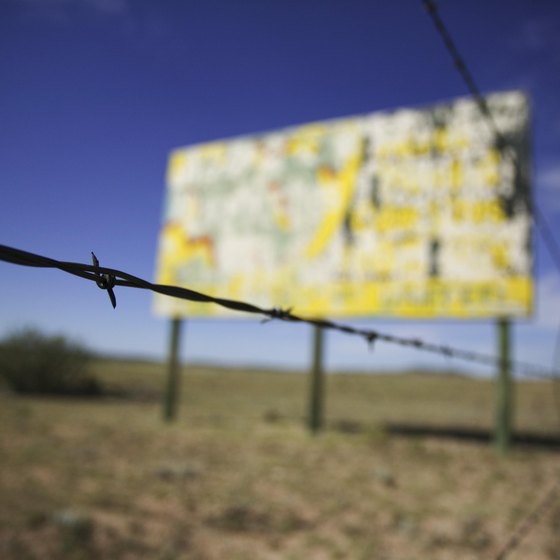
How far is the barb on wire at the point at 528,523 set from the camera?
400 centimetres

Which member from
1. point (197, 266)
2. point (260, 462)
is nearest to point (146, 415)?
point (197, 266)

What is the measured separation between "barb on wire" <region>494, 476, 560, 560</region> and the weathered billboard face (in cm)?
285

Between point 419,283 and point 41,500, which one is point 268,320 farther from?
point 419,283

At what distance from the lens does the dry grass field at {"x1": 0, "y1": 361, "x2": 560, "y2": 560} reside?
3.88 m

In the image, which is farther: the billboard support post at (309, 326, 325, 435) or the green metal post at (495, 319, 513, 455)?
the billboard support post at (309, 326, 325, 435)

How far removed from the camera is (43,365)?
16.1 meters

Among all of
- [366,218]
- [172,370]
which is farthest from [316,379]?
[172,370]

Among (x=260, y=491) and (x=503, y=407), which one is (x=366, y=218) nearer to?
(x=503, y=407)

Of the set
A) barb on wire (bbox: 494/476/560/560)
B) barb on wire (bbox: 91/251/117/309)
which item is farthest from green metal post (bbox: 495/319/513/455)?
barb on wire (bbox: 91/251/117/309)

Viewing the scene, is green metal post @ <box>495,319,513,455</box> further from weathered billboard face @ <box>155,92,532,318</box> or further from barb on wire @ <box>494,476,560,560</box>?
barb on wire @ <box>494,476,560,560</box>

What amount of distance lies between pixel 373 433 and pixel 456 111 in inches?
248

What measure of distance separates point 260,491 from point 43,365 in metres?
13.3

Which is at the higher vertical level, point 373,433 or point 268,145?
point 268,145

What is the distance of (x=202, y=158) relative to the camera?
36.8ft
